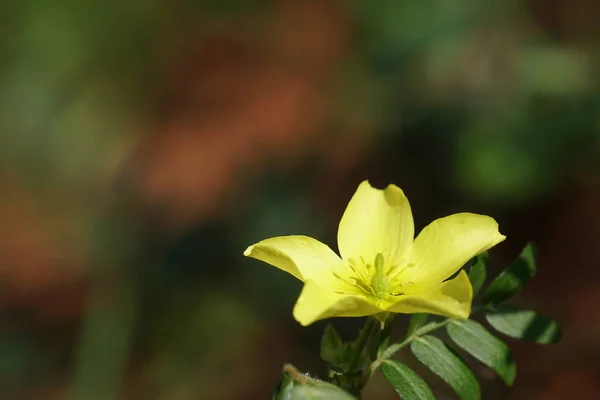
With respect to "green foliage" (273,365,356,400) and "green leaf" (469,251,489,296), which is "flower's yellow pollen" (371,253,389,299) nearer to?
"green leaf" (469,251,489,296)

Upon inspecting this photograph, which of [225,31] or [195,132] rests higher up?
[225,31]

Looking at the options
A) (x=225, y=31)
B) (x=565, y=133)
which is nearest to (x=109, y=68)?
(x=225, y=31)

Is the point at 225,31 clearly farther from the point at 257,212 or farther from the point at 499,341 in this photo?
the point at 499,341

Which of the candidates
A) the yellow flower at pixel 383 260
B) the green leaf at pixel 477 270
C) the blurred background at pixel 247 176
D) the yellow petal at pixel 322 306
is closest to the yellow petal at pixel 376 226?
the yellow flower at pixel 383 260

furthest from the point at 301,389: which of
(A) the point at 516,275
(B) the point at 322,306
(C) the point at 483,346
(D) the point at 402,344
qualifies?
(A) the point at 516,275

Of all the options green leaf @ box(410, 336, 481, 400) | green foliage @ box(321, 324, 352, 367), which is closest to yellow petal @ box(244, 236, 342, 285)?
green foliage @ box(321, 324, 352, 367)
